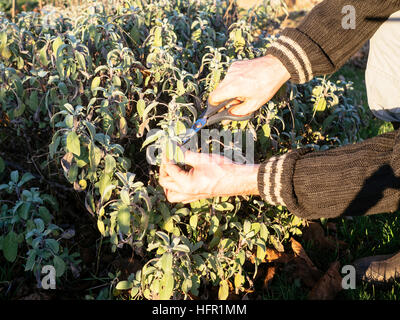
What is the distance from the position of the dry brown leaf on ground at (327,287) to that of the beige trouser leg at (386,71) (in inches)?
35.0

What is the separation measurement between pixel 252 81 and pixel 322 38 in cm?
37

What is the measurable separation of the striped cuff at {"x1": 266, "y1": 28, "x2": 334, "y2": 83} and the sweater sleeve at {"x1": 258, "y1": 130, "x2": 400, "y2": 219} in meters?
0.41

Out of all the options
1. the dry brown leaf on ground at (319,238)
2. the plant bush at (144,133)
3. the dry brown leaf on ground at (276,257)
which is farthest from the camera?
the dry brown leaf on ground at (319,238)

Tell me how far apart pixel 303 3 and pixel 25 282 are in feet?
29.4

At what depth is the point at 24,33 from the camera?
266cm

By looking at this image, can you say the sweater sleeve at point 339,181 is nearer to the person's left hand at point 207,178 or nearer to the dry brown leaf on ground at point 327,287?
the person's left hand at point 207,178

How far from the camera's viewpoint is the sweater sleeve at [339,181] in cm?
158

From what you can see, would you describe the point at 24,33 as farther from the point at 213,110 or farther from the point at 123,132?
the point at 213,110

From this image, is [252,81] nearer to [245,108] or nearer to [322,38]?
[245,108]

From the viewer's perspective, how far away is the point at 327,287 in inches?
82.5

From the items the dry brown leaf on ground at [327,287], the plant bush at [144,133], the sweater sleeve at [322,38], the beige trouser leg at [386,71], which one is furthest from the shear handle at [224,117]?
the dry brown leaf on ground at [327,287]

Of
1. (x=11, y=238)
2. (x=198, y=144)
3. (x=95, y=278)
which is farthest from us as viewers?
(x=198, y=144)

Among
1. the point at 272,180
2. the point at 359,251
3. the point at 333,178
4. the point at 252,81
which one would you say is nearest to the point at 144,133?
the point at 252,81

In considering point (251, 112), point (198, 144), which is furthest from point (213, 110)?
point (198, 144)
